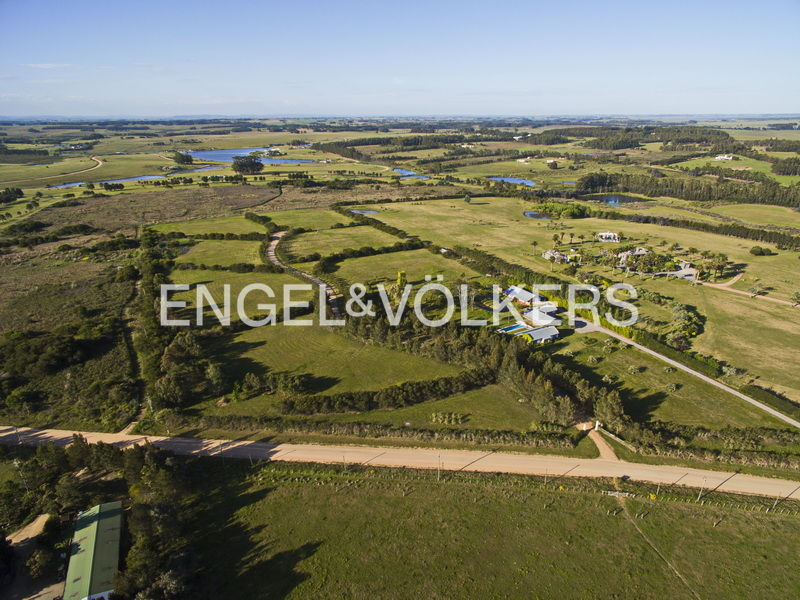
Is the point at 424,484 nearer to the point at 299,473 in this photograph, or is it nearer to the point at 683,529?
the point at 299,473

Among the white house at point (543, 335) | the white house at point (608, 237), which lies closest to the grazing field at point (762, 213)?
the white house at point (608, 237)

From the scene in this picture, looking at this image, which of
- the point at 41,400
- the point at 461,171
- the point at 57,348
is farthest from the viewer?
the point at 461,171

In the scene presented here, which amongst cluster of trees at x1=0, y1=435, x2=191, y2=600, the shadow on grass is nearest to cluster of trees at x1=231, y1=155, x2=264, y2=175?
cluster of trees at x1=0, y1=435, x2=191, y2=600

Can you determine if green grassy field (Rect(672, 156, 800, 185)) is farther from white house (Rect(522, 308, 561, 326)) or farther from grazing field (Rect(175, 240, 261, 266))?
grazing field (Rect(175, 240, 261, 266))

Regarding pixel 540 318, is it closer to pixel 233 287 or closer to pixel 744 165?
pixel 233 287

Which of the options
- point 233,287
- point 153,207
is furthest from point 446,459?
point 153,207

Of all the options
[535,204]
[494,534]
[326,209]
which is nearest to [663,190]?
[535,204]
